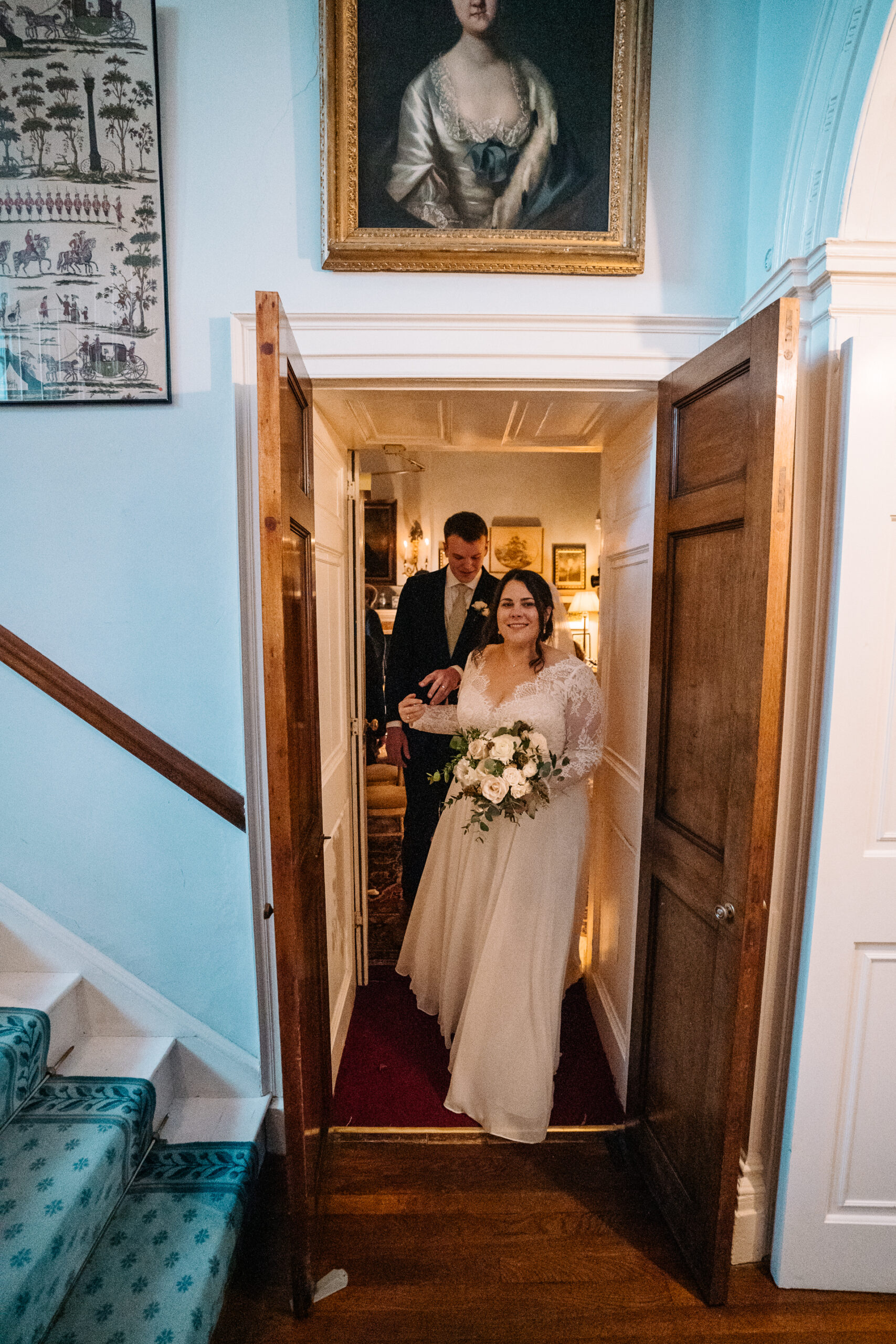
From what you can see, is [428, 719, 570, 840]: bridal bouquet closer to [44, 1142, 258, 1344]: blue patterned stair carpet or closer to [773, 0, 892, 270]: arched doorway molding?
[44, 1142, 258, 1344]: blue patterned stair carpet

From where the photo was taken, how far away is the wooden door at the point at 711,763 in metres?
1.36

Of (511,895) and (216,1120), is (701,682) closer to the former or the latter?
(511,895)

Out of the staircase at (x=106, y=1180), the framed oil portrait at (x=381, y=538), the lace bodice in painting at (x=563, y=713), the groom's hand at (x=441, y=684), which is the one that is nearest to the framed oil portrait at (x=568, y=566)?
the framed oil portrait at (x=381, y=538)

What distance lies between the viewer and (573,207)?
68.5 inches

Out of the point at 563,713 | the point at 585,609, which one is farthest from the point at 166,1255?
the point at 585,609

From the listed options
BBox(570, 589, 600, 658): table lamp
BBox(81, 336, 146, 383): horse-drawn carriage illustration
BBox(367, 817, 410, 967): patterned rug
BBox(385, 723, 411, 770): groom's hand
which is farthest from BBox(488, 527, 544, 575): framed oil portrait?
BBox(81, 336, 146, 383): horse-drawn carriage illustration

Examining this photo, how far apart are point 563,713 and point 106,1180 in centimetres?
190

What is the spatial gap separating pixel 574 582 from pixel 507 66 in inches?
203

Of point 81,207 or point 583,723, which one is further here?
point 583,723

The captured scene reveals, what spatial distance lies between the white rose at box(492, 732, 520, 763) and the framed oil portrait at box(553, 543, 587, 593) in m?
4.67

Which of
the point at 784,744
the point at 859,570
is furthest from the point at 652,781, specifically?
the point at 859,570

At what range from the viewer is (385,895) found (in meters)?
3.82

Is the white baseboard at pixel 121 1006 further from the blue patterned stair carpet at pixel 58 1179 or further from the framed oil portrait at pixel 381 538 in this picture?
the framed oil portrait at pixel 381 538

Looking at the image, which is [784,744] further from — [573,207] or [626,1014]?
[573,207]
